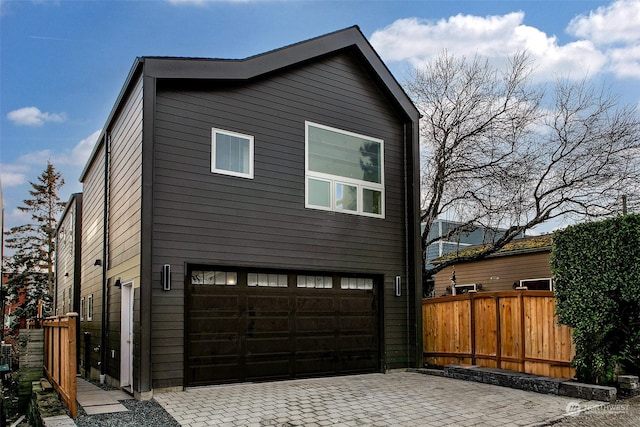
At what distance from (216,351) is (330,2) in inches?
308

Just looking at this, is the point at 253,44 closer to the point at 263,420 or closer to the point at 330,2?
the point at 330,2

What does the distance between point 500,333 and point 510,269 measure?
6.75 meters

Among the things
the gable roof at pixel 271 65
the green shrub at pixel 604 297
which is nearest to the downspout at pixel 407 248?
the gable roof at pixel 271 65

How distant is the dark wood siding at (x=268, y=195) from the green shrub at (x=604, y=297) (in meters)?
3.54

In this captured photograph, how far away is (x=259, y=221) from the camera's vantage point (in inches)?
359

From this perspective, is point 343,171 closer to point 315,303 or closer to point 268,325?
point 315,303

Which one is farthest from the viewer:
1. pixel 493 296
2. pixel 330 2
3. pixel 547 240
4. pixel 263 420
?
pixel 547 240

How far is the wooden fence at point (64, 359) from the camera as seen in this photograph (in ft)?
21.1

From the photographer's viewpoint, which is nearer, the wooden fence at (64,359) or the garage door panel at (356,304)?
the wooden fence at (64,359)

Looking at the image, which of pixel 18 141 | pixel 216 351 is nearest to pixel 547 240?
pixel 216 351

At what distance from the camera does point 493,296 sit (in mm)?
9641

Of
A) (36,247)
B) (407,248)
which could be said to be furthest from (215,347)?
(36,247)

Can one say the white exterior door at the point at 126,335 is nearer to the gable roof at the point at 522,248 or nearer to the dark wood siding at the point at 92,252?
the dark wood siding at the point at 92,252

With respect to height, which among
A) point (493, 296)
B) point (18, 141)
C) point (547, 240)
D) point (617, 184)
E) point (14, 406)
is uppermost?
point (18, 141)
